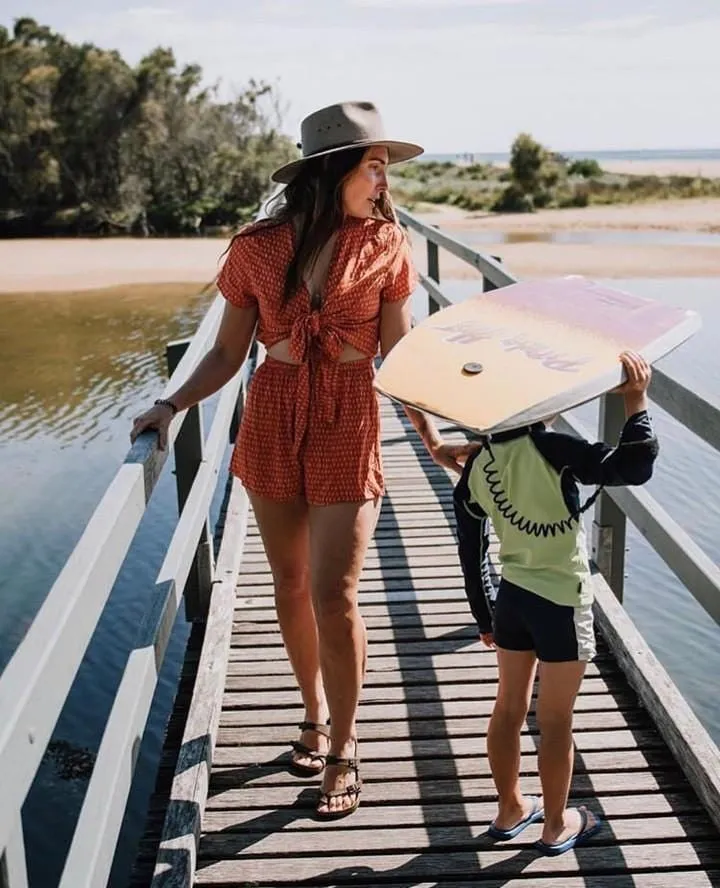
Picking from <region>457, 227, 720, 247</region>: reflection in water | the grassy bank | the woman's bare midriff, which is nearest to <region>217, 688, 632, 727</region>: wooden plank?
the woman's bare midriff

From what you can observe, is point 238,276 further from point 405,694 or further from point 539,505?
point 405,694

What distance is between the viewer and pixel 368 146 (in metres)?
2.67

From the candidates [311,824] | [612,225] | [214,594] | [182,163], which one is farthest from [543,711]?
[612,225]

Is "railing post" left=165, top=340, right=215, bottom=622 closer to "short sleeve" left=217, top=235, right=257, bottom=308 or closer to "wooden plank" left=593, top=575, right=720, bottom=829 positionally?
"short sleeve" left=217, top=235, right=257, bottom=308

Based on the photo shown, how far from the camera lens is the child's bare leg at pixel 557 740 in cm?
252

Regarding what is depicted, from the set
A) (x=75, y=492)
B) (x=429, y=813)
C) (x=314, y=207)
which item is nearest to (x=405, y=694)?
(x=429, y=813)

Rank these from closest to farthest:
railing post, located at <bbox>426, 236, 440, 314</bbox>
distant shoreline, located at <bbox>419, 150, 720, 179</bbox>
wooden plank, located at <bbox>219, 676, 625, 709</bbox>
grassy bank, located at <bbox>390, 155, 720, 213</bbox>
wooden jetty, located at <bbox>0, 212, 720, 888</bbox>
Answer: wooden jetty, located at <bbox>0, 212, 720, 888</bbox>, wooden plank, located at <bbox>219, 676, 625, 709</bbox>, railing post, located at <bbox>426, 236, 440, 314</bbox>, grassy bank, located at <bbox>390, 155, 720, 213</bbox>, distant shoreline, located at <bbox>419, 150, 720, 179</bbox>

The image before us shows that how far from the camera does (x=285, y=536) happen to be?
9.41 feet

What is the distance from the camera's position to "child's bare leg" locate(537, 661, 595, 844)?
8.26 ft

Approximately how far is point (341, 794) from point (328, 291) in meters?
1.21

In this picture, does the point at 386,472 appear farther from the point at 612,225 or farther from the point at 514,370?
the point at 612,225

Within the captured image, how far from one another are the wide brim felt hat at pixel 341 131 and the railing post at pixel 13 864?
63.8 inches

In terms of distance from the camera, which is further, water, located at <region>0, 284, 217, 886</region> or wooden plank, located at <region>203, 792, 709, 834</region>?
water, located at <region>0, 284, 217, 886</region>

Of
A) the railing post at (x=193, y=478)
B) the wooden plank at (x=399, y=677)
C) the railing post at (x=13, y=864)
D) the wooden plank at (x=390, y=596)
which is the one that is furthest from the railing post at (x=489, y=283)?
the railing post at (x=13, y=864)
